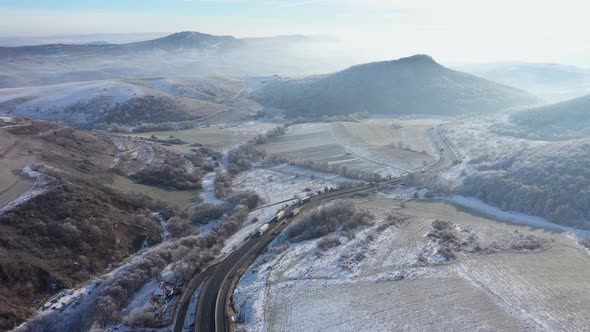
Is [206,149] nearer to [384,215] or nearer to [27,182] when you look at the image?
[27,182]

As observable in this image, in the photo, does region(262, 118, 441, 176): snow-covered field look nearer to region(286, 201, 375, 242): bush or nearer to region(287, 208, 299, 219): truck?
region(286, 201, 375, 242): bush

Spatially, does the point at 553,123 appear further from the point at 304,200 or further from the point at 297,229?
the point at 297,229

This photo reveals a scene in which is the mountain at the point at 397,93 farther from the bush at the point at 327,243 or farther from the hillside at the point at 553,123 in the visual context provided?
Result: the bush at the point at 327,243

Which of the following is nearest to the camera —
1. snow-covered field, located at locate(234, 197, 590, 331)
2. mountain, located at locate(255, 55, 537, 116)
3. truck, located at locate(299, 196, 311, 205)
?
snow-covered field, located at locate(234, 197, 590, 331)

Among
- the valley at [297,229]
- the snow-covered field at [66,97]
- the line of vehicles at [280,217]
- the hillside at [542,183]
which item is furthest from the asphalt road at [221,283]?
the snow-covered field at [66,97]

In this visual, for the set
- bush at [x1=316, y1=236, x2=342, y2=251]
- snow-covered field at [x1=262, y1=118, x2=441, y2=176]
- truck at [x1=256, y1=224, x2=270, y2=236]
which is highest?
snow-covered field at [x1=262, y1=118, x2=441, y2=176]

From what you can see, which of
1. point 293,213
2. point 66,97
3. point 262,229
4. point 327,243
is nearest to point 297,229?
point 262,229

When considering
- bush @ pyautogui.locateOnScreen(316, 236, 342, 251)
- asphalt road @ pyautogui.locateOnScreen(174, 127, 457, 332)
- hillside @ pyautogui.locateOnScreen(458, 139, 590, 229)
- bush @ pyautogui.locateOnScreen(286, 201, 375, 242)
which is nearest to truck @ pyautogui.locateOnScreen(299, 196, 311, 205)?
asphalt road @ pyautogui.locateOnScreen(174, 127, 457, 332)
